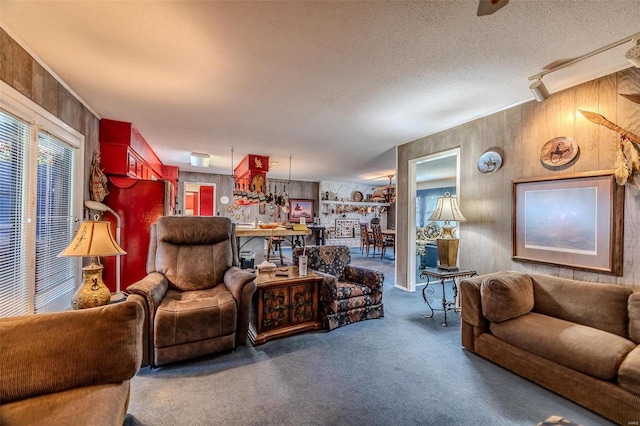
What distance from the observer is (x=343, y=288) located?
301 centimetres

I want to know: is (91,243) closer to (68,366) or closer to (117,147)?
(68,366)

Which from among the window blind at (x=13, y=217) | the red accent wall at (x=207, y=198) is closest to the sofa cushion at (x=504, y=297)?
the window blind at (x=13, y=217)

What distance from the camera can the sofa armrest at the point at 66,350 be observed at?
1.10 metres

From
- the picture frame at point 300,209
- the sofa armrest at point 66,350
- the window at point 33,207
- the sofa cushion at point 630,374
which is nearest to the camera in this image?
the sofa armrest at point 66,350

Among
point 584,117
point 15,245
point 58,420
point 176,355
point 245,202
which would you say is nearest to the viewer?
point 58,420

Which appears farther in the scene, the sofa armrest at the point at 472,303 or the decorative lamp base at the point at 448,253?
the decorative lamp base at the point at 448,253

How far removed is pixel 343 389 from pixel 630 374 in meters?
1.68

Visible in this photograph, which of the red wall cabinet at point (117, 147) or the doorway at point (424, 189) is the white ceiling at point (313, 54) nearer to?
the red wall cabinet at point (117, 147)

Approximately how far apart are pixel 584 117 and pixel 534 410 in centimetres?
240

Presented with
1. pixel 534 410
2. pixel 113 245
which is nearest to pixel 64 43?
pixel 113 245

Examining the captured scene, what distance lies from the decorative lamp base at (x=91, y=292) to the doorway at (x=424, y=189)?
369 cm

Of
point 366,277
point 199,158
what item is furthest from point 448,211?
point 199,158

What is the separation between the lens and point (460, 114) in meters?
3.16

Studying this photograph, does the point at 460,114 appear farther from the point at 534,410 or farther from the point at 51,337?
the point at 51,337
